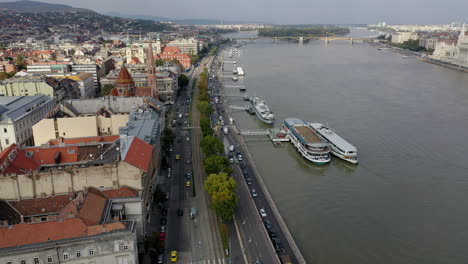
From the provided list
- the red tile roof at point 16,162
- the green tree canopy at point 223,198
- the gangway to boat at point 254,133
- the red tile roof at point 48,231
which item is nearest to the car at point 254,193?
the green tree canopy at point 223,198

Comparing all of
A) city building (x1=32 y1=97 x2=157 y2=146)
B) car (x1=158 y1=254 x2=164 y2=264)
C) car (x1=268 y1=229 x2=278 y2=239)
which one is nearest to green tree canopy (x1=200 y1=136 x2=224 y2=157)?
city building (x1=32 y1=97 x2=157 y2=146)

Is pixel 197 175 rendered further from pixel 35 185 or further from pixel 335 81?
pixel 335 81

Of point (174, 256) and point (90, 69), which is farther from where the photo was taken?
point (90, 69)

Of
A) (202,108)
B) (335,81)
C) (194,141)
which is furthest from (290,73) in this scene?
(194,141)

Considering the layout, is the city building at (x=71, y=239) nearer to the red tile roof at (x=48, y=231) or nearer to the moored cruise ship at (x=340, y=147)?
the red tile roof at (x=48, y=231)

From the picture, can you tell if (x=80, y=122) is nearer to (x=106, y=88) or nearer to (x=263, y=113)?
(x=263, y=113)

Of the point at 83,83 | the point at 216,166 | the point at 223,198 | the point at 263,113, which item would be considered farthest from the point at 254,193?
the point at 83,83

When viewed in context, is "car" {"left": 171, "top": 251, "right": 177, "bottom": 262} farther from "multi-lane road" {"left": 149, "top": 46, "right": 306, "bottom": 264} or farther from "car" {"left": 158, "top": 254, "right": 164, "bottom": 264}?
"car" {"left": 158, "top": 254, "right": 164, "bottom": 264}
